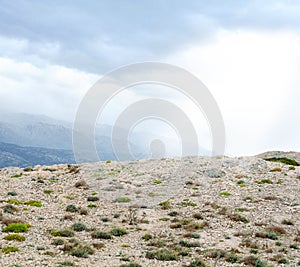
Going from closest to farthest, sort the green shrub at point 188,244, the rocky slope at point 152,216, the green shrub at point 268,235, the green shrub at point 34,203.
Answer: the rocky slope at point 152,216 → the green shrub at point 188,244 → the green shrub at point 268,235 → the green shrub at point 34,203

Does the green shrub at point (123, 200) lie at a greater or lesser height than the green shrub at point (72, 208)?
greater

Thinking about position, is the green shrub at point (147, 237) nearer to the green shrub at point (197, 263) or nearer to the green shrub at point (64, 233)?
the green shrub at point (64, 233)

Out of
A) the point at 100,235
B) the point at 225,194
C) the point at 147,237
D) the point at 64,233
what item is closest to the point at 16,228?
the point at 64,233

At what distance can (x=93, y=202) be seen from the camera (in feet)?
110

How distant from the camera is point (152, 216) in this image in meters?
29.2

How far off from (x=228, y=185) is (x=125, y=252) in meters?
22.9

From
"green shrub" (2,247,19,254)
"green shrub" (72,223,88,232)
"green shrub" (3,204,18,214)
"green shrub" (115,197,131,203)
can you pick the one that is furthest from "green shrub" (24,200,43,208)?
"green shrub" (2,247,19,254)

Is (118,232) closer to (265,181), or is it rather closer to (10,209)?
(10,209)

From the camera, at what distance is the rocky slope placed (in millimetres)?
19391

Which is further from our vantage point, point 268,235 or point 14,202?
point 14,202

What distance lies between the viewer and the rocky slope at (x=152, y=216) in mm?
19391

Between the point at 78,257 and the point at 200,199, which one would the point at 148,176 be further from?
the point at 78,257

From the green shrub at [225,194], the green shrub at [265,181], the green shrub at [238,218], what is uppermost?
the green shrub at [265,181]

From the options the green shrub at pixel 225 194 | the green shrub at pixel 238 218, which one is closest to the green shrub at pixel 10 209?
the green shrub at pixel 238 218
